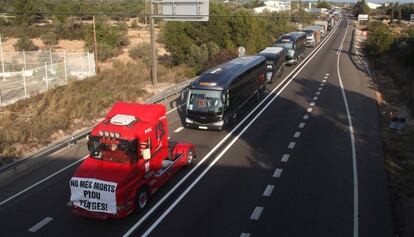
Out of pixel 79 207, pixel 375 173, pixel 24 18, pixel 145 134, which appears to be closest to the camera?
pixel 79 207

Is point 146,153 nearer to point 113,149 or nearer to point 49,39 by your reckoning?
point 113,149

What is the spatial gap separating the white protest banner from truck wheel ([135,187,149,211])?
3.11ft

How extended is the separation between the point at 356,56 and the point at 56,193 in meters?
46.5

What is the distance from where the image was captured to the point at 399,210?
12773 mm

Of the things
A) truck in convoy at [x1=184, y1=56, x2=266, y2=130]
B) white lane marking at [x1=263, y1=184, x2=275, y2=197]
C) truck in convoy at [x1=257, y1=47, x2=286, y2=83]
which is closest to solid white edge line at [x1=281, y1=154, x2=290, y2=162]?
white lane marking at [x1=263, y1=184, x2=275, y2=197]

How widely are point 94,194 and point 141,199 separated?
5.10 ft

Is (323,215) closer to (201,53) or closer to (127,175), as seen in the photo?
(127,175)

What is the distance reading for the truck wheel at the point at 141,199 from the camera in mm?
12180

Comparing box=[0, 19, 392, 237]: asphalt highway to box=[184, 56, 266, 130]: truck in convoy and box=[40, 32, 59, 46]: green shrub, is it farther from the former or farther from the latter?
box=[40, 32, 59, 46]: green shrub

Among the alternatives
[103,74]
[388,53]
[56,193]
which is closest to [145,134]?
[56,193]

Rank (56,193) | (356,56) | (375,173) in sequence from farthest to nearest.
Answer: (356,56)
(375,173)
(56,193)

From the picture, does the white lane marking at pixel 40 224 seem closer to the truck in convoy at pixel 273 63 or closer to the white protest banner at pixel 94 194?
the white protest banner at pixel 94 194

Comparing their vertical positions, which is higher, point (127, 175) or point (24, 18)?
point (24, 18)

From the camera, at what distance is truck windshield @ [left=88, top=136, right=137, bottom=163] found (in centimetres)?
1207
